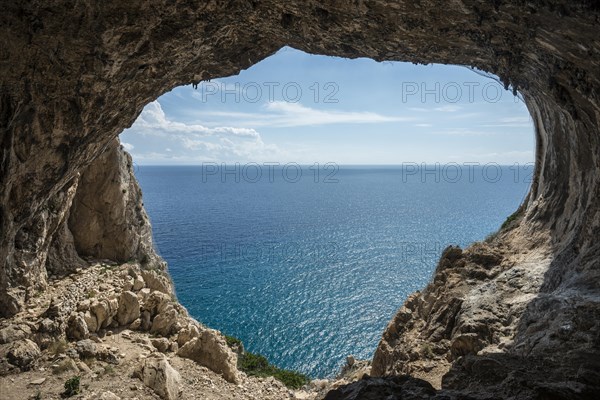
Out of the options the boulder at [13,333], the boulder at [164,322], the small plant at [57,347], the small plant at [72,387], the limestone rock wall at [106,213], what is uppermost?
the limestone rock wall at [106,213]

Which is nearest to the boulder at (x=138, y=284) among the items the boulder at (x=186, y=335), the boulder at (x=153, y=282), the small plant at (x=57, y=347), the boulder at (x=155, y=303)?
the boulder at (x=153, y=282)

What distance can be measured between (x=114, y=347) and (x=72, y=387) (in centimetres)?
461

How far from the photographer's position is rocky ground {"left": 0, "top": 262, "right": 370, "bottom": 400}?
1531 cm

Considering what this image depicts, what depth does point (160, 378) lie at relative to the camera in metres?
16.2

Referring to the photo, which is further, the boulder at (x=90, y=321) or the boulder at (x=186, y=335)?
the boulder at (x=186, y=335)

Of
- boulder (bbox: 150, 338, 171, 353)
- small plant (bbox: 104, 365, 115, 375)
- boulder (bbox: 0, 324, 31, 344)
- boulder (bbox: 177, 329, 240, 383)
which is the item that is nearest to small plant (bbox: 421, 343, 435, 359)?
boulder (bbox: 177, 329, 240, 383)

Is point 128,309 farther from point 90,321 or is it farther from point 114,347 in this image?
point 114,347

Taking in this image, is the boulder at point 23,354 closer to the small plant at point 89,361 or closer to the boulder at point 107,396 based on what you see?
the small plant at point 89,361

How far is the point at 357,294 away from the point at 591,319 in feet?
146

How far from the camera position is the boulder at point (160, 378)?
15.9 metres

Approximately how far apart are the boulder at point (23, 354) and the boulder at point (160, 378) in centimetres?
453

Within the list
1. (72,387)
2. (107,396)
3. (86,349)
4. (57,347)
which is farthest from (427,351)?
(57,347)

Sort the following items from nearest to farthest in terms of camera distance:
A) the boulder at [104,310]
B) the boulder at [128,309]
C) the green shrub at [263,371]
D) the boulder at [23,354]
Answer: the boulder at [23,354], the boulder at [104,310], the boulder at [128,309], the green shrub at [263,371]

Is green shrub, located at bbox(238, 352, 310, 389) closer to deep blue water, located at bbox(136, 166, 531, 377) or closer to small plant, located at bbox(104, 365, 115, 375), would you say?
deep blue water, located at bbox(136, 166, 531, 377)
